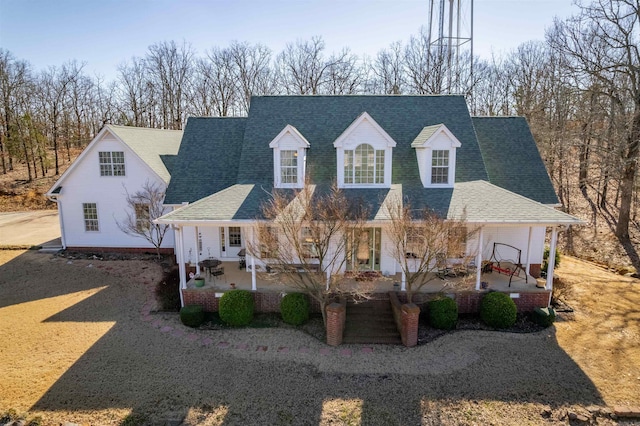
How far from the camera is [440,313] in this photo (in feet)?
42.2

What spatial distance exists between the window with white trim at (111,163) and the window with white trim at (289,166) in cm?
1021

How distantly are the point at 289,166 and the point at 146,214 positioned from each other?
9667mm

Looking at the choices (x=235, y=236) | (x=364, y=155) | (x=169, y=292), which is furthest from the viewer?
(x=235, y=236)

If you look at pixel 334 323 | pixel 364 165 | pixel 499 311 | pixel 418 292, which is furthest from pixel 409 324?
pixel 364 165

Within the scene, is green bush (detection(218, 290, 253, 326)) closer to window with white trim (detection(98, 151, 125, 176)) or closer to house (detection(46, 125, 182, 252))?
house (detection(46, 125, 182, 252))

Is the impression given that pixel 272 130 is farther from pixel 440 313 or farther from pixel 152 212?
pixel 440 313

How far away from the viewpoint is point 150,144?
22016 mm

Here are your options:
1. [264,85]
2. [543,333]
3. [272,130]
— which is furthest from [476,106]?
[543,333]

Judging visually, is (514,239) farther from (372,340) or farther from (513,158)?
(372,340)

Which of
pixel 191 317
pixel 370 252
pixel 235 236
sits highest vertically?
pixel 235 236

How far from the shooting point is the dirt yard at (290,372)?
356 inches

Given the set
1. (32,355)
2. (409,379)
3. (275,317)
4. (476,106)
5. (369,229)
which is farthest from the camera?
(476,106)

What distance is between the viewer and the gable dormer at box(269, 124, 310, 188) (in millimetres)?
16125

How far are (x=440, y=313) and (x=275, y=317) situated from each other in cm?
613
